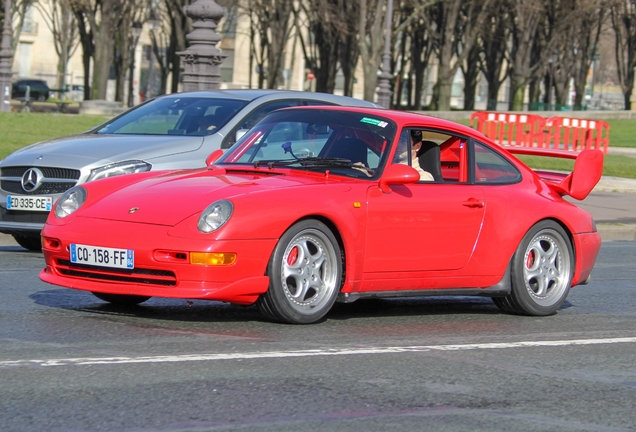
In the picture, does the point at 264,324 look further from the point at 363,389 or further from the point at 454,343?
the point at 363,389

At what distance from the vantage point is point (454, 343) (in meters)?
7.00

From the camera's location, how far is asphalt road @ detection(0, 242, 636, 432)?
491 centimetres

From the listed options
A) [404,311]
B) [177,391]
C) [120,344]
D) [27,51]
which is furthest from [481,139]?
[27,51]

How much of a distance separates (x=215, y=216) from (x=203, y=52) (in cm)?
1707

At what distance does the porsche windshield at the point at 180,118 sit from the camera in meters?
11.7

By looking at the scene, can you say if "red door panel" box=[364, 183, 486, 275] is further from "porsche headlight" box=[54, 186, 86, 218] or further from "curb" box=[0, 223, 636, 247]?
"curb" box=[0, 223, 636, 247]

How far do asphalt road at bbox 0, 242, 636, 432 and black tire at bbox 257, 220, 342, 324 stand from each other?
15 cm

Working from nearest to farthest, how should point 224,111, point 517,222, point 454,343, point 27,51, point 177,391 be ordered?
point 177,391, point 454,343, point 517,222, point 224,111, point 27,51

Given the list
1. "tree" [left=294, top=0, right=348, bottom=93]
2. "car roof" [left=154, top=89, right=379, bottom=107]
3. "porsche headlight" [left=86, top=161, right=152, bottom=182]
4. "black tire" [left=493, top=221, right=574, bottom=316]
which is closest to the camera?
"black tire" [left=493, top=221, right=574, bottom=316]

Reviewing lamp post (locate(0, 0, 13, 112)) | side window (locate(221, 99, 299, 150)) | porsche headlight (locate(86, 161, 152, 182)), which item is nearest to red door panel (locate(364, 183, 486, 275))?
porsche headlight (locate(86, 161, 152, 182))

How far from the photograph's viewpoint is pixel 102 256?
6945 millimetres

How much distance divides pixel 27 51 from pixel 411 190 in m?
88.0

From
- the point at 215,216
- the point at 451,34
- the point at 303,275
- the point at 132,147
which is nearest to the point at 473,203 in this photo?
the point at 303,275

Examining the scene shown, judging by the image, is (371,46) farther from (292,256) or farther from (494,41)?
(292,256)
